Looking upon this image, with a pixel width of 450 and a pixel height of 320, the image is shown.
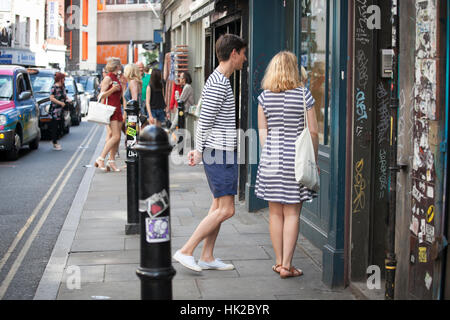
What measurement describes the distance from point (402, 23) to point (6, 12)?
38143mm

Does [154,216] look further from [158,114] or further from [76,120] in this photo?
[76,120]

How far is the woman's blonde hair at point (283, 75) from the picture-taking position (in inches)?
238

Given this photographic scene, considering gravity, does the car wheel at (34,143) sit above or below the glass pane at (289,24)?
below

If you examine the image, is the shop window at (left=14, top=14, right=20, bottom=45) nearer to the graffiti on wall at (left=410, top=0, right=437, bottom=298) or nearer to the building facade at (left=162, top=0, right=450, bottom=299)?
the building facade at (left=162, top=0, right=450, bottom=299)

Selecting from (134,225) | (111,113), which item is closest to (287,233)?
(134,225)

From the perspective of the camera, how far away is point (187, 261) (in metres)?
6.41

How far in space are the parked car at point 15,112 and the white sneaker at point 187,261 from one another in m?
9.82

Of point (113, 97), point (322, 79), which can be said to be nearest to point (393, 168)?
point (322, 79)

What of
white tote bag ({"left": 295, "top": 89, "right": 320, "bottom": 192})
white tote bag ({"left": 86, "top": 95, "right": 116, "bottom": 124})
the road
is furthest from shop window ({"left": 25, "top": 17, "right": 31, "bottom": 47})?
white tote bag ({"left": 295, "top": 89, "right": 320, "bottom": 192})

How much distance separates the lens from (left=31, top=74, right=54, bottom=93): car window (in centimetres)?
2295

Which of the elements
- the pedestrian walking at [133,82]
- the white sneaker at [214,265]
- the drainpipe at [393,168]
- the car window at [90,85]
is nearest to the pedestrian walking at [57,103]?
the pedestrian walking at [133,82]

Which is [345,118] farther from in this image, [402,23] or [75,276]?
[75,276]

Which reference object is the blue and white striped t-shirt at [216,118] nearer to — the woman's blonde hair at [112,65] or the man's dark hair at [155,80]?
the woman's blonde hair at [112,65]

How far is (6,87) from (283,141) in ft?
39.5
